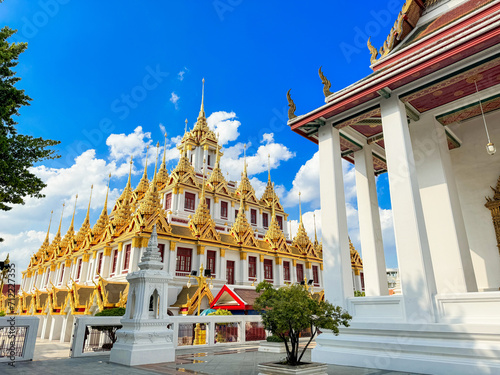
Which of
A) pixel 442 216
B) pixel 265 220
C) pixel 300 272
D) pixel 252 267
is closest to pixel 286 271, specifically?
pixel 300 272

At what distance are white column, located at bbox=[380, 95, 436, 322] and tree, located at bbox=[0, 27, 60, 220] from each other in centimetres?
907

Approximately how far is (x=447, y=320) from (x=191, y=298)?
1435 cm

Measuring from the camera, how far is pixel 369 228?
10.6 meters

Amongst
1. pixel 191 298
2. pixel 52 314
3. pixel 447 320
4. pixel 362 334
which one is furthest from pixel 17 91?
pixel 52 314

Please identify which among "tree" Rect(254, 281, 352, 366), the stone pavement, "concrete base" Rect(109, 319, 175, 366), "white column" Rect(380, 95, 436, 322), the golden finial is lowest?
the stone pavement

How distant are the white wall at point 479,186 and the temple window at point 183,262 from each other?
15950mm

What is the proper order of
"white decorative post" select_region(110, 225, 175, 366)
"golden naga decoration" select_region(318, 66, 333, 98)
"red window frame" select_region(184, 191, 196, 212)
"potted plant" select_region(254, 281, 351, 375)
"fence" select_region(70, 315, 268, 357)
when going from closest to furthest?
"potted plant" select_region(254, 281, 351, 375)
"white decorative post" select_region(110, 225, 175, 366)
"fence" select_region(70, 315, 268, 357)
"golden naga decoration" select_region(318, 66, 333, 98)
"red window frame" select_region(184, 191, 196, 212)

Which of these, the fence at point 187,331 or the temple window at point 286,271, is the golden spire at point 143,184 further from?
the fence at point 187,331

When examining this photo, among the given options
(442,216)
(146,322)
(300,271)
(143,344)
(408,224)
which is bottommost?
(143,344)

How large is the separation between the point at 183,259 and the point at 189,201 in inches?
311

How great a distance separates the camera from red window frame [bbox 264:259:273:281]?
85.9 feet

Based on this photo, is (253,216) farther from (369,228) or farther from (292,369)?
(292,369)

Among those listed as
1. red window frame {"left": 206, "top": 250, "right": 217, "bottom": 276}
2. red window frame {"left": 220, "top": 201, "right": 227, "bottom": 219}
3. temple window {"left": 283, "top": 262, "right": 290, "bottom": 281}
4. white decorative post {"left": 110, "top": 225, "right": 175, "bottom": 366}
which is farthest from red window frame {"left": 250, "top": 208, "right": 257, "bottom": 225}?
white decorative post {"left": 110, "top": 225, "right": 175, "bottom": 366}

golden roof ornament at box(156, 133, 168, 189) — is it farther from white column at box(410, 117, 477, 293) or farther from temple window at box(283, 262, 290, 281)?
white column at box(410, 117, 477, 293)
